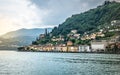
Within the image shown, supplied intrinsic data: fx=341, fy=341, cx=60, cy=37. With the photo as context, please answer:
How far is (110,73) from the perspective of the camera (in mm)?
48969

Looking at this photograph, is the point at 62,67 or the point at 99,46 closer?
the point at 62,67

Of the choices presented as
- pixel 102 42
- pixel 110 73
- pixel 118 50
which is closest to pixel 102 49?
pixel 102 42

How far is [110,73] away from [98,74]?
2.15 meters

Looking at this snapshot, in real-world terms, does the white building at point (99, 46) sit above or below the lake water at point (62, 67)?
above

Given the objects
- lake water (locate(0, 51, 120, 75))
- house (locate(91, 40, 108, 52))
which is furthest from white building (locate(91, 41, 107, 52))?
lake water (locate(0, 51, 120, 75))

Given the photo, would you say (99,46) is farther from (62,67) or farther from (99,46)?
(62,67)

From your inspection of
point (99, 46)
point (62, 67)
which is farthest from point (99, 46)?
point (62, 67)

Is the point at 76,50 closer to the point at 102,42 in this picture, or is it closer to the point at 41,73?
the point at 102,42

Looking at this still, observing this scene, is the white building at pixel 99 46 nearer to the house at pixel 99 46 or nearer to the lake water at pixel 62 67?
the house at pixel 99 46

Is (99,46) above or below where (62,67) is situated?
above

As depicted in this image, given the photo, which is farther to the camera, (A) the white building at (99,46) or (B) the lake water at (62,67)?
(A) the white building at (99,46)

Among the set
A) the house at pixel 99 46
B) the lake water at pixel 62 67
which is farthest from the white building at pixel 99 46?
the lake water at pixel 62 67

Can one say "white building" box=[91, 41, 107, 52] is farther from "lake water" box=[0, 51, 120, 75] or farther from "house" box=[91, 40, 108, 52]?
"lake water" box=[0, 51, 120, 75]

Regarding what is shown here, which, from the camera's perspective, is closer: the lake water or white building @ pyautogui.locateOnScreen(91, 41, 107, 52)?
the lake water
